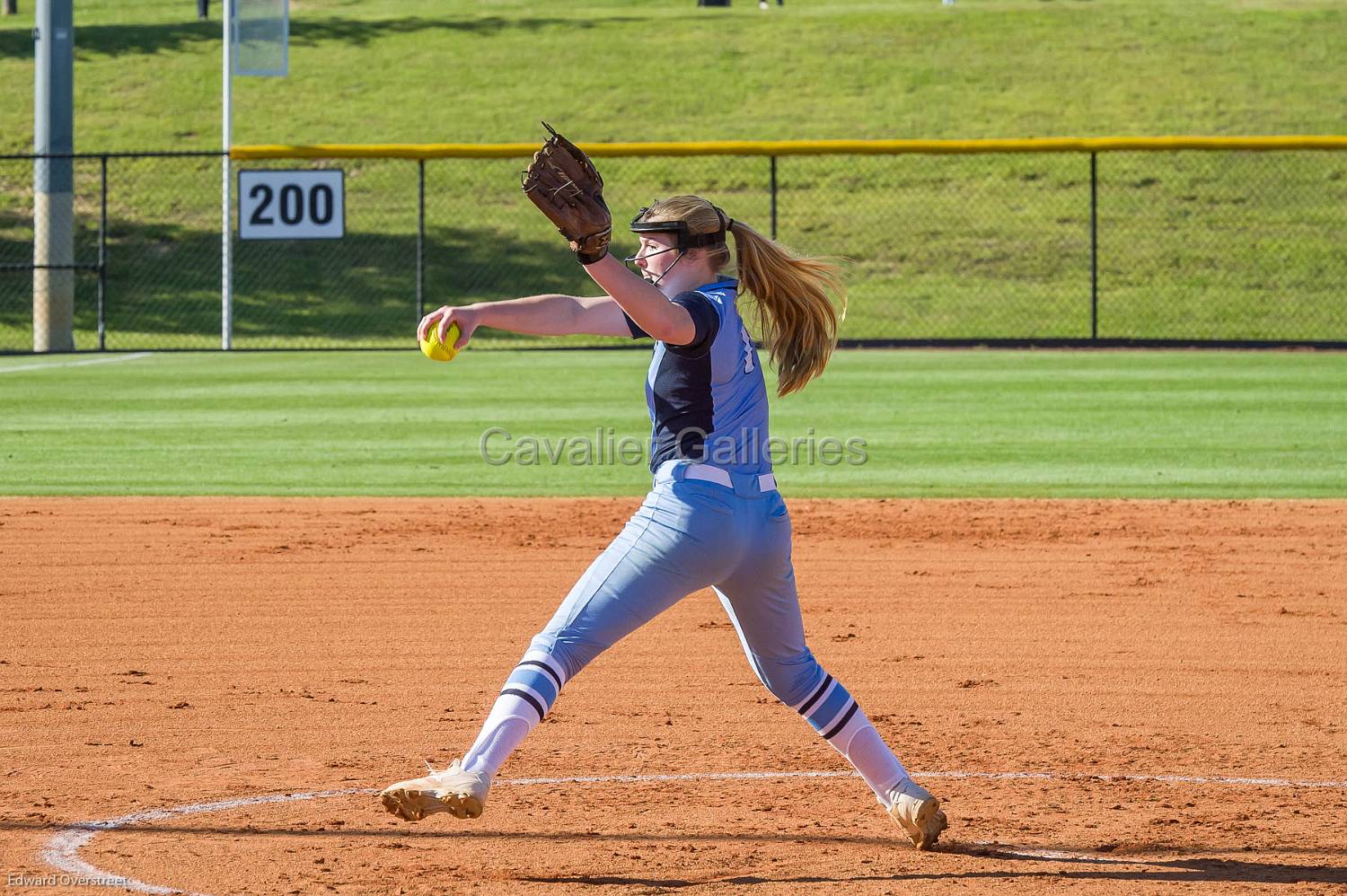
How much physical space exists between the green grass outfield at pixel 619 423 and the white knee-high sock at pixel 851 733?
708 centimetres

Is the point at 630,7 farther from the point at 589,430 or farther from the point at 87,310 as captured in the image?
the point at 589,430

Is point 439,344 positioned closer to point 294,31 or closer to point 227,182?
point 227,182

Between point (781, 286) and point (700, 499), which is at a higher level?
point (781, 286)

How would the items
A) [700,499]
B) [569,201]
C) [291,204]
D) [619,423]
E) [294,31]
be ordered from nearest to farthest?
[569,201]
[700,499]
[619,423]
[291,204]
[294,31]

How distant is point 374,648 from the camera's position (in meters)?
7.32

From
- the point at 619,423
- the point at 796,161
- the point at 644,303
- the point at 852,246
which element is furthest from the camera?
the point at 796,161

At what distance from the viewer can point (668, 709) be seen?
6340mm

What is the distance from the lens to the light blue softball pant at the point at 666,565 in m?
4.28

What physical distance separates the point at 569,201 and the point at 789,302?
768mm

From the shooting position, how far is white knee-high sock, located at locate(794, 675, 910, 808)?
4.61 meters

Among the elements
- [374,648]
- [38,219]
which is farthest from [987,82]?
[374,648]

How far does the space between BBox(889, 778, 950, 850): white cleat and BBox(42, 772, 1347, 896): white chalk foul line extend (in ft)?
0.66

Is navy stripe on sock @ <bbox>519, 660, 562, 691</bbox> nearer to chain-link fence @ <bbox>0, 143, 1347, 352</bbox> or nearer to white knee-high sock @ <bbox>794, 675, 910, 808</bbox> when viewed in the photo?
white knee-high sock @ <bbox>794, 675, 910, 808</bbox>

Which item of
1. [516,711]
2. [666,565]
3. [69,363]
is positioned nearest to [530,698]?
[516,711]
